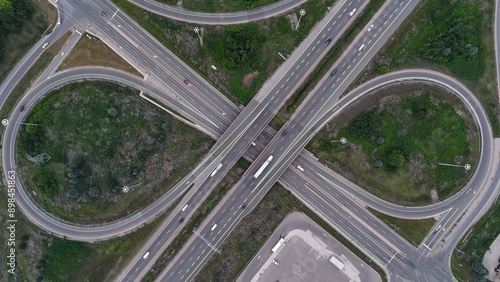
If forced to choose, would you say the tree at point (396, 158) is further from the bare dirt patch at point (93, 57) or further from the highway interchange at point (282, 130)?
the bare dirt patch at point (93, 57)

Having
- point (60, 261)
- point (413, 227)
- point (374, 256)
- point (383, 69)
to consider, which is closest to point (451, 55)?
point (383, 69)

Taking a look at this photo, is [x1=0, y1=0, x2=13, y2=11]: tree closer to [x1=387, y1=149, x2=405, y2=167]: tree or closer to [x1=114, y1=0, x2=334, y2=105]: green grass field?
[x1=114, y1=0, x2=334, y2=105]: green grass field

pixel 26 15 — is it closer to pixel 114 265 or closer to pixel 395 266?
pixel 114 265

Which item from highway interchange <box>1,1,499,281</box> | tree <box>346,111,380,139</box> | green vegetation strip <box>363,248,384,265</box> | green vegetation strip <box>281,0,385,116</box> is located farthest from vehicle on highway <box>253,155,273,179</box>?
green vegetation strip <box>363,248,384,265</box>

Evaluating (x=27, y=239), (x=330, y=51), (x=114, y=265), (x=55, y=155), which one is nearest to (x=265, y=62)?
(x=330, y=51)

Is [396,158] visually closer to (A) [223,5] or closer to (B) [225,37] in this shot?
(B) [225,37]

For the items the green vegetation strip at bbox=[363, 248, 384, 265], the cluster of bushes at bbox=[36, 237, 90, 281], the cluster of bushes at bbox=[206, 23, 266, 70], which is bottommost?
the cluster of bushes at bbox=[36, 237, 90, 281]
